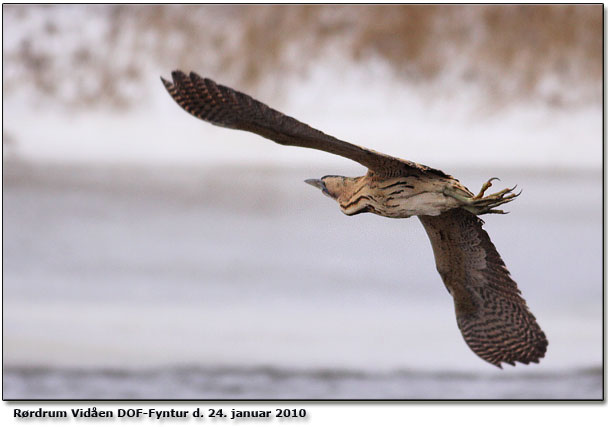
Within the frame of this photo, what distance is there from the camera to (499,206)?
137 inches

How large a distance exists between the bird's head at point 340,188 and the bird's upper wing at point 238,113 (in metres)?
0.48

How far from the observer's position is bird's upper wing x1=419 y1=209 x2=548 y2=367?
403 cm

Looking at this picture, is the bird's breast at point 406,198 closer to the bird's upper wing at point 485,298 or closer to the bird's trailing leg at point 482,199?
the bird's trailing leg at point 482,199

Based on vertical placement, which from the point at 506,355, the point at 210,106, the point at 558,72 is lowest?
the point at 506,355

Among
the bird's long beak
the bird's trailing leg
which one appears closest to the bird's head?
the bird's long beak

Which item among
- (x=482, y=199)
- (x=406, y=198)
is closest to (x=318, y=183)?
(x=406, y=198)

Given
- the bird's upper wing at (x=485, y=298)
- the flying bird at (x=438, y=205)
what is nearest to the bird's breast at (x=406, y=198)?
the flying bird at (x=438, y=205)

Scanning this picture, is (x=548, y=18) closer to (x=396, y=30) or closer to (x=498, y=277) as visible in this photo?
(x=396, y=30)

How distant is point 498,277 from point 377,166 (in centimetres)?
88

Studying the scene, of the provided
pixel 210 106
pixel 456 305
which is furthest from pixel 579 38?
pixel 210 106

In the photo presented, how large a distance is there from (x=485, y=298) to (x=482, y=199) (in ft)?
2.98

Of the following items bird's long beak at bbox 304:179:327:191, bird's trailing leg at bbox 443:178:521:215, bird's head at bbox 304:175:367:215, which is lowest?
bird's trailing leg at bbox 443:178:521:215

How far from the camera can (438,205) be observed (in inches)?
136

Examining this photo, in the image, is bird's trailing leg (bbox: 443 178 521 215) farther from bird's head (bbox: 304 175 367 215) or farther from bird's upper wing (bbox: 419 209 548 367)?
bird's upper wing (bbox: 419 209 548 367)
